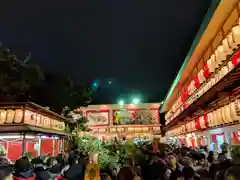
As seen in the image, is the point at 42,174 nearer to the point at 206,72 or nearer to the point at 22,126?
the point at 22,126

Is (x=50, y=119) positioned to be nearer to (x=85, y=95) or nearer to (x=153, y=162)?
(x=85, y=95)

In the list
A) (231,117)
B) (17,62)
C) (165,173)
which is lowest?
(165,173)

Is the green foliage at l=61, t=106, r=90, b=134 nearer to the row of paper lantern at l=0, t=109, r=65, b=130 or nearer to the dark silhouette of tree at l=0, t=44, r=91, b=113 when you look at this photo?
the dark silhouette of tree at l=0, t=44, r=91, b=113

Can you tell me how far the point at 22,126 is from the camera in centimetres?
1292

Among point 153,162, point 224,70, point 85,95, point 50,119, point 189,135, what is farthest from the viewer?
point 85,95

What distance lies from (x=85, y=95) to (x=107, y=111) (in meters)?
14.2

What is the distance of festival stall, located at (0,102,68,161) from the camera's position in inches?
512

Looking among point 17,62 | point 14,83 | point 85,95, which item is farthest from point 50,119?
point 85,95

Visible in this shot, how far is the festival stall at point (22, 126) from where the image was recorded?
512 inches

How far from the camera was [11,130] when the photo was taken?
506 inches

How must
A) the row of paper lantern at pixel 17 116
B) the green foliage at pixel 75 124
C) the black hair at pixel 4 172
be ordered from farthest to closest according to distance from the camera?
the green foliage at pixel 75 124 → the row of paper lantern at pixel 17 116 → the black hair at pixel 4 172

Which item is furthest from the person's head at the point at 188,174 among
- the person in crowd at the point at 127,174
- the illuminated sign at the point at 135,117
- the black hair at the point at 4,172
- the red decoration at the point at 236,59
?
the illuminated sign at the point at 135,117

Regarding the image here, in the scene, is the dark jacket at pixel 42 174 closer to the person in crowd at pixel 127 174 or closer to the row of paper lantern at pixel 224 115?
the person in crowd at pixel 127 174

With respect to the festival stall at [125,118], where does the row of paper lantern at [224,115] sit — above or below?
below
